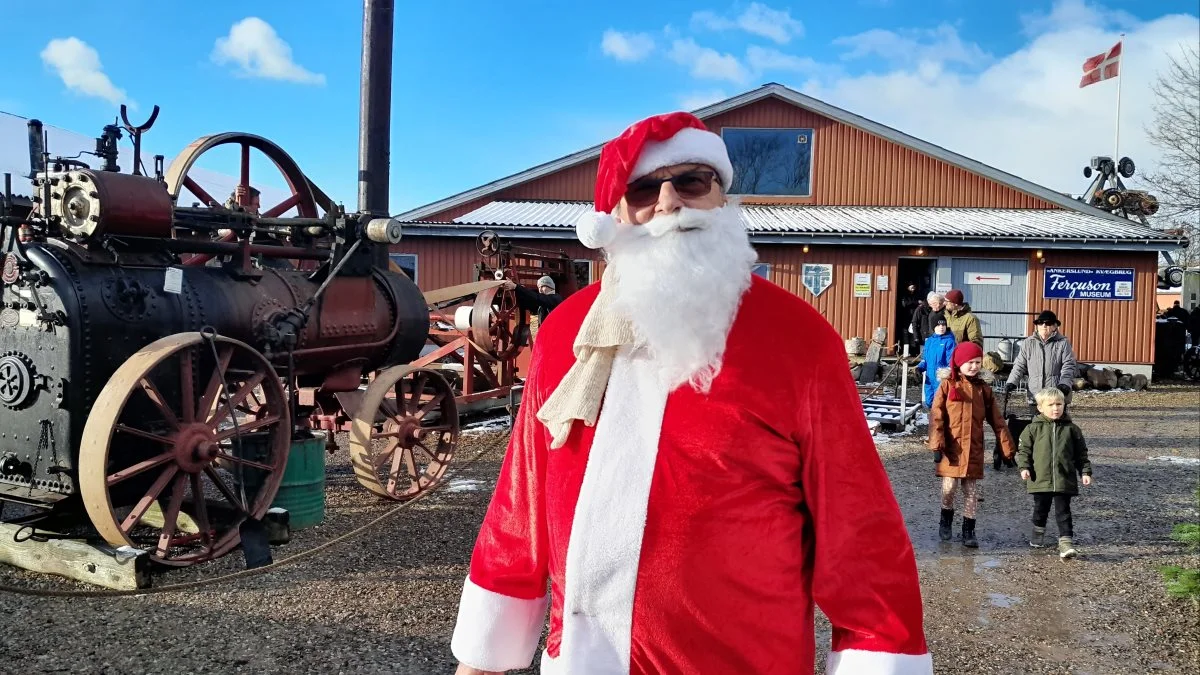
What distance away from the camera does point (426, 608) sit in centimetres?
421

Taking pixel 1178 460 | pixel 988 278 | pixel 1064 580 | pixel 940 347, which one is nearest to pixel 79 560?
pixel 1064 580

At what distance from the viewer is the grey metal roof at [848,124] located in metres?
16.0

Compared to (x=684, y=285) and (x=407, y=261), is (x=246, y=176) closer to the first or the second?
(x=684, y=285)

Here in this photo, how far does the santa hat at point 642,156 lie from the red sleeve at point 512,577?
0.34 m

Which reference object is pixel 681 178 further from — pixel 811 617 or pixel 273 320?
pixel 273 320

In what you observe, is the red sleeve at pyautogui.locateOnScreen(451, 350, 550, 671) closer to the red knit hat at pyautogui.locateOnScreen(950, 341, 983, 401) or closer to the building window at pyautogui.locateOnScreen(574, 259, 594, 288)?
the red knit hat at pyautogui.locateOnScreen(950, 341, 983, 401)

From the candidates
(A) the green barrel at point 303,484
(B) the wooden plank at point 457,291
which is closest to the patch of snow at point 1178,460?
(B) the wooden plank at point 457,291

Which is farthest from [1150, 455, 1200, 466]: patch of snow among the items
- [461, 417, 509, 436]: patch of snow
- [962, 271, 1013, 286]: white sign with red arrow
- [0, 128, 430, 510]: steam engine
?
[0, 128, 430, 510]: steam engine

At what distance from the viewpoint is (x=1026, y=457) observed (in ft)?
17.9

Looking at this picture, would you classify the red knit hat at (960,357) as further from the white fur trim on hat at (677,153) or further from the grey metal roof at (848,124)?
the grey metal roof at (848,124)

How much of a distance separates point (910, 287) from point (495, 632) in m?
14.1

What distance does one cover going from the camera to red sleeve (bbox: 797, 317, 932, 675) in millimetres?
1411

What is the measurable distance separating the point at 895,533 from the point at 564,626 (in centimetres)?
58

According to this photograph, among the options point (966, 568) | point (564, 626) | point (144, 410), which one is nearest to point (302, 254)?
point (144, 410)
